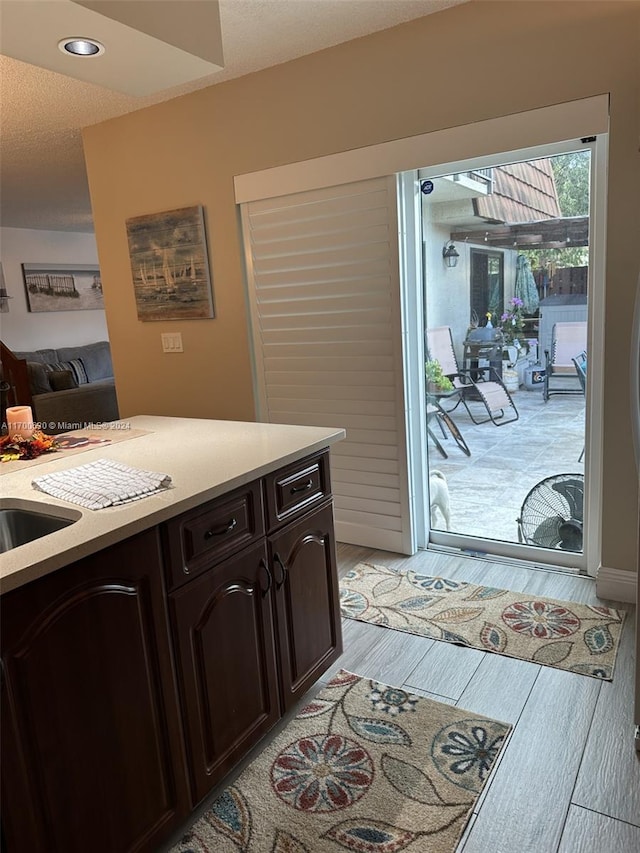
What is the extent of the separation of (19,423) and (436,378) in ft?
6.50

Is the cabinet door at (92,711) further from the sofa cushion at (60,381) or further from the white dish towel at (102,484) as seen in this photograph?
the sofa cushion at (60,381)

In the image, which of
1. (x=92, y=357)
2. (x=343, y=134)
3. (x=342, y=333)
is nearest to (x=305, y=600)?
(x=342, y=333)

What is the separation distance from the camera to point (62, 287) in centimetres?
788

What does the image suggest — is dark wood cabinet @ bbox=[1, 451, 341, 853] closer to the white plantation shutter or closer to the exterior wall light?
the white plantation shutter

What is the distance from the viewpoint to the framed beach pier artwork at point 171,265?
3.44m

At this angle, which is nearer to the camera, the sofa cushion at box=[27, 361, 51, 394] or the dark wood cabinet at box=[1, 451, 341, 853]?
the dark wood cabinet at box=[1, 451, 341, 853]

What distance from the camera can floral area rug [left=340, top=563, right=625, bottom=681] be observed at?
226 cm

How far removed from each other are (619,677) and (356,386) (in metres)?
1.71

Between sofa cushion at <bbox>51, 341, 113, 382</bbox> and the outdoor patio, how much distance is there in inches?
226

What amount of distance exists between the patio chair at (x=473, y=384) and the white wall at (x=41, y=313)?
20.2ft

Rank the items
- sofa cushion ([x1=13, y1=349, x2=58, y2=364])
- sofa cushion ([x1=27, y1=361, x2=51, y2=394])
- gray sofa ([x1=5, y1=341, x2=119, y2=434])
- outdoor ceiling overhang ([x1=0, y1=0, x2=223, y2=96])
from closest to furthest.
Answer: outdoor ceiling overhang ([x1=0, y1=0, x2=223, y2=96]) → gray sofa ([x1=5, y1=341, x2=119, y2=434]) → sofa cushion ([x1=27, y1=361, x2=51, y2=394]) → sofa cushion ([x1=13, y1=349, x2=58, y2=364])

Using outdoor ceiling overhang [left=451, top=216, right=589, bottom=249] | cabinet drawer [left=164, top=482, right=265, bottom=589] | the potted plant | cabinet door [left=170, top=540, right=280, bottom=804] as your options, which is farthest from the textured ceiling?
the potted plant

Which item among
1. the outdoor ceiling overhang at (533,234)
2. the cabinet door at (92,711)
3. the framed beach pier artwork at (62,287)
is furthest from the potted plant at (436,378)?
the framed beach pier artwork at (62,287)

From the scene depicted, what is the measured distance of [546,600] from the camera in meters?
2.63
